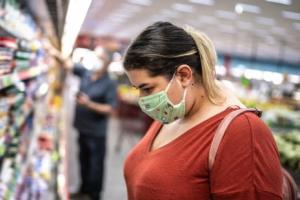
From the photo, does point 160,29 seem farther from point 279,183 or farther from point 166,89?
point 279,183

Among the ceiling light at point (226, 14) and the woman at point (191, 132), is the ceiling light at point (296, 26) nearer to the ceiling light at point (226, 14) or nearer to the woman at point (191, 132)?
the ceiling light at point (226, 14)

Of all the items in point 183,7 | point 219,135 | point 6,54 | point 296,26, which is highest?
point 183,7

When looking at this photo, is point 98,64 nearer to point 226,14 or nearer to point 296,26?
point 226,14

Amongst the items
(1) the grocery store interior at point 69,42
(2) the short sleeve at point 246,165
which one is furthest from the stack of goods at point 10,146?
(2) the short sleeve at point 246,165

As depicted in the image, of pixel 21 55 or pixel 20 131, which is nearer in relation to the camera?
pixel 21 55

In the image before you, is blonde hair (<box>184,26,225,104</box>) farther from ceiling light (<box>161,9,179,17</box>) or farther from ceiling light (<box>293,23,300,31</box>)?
ceiling light (<box>161,9,179,17</box>)

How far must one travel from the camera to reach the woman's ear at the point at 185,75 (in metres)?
1.59

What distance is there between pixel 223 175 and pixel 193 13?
133cm

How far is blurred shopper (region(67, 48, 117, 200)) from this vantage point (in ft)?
16.5

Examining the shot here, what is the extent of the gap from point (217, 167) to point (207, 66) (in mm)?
409

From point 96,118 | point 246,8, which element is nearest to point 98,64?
point 96,118

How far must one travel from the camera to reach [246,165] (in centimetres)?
137

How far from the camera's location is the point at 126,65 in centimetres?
165

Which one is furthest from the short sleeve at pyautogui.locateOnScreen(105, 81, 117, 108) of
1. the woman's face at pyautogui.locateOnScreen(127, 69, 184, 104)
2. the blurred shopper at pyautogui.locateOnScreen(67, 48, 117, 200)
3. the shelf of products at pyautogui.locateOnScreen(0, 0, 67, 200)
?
the woman's face at pyautogui.locateOnScreen(127, 69, 184, 104)
